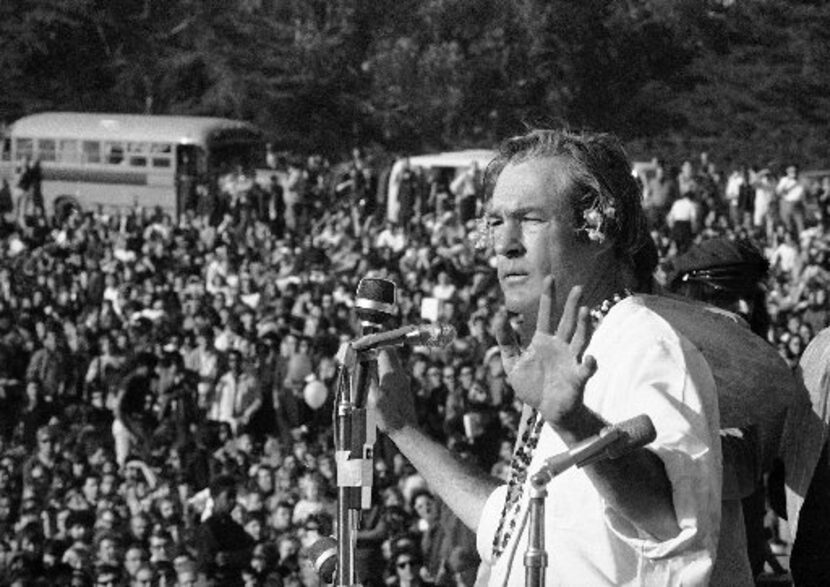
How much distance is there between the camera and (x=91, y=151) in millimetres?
34000

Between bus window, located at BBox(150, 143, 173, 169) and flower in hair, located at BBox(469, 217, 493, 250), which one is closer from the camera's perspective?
flower in hair, located at BBox(469, 217, 493, 250)

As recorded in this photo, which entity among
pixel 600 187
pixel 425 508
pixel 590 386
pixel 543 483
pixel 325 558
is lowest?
pixel 425 508

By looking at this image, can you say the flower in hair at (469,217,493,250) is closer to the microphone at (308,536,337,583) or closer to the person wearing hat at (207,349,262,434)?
the microphone at (308,536,337,583)

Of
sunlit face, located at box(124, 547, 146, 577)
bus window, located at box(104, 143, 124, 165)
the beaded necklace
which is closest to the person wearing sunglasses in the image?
sunlit face, located at box(124, 547, 146, 577)

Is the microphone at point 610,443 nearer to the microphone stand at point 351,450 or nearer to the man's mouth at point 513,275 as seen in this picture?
the man's mouth at point 513,275

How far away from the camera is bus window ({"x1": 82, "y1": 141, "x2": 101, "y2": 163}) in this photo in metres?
33.9

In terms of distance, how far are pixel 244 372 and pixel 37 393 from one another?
7.22 feet

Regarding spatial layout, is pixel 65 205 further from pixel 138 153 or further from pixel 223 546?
pixel 223 546

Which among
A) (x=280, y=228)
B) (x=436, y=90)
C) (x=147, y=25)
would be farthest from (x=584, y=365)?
(x=147, y=25)

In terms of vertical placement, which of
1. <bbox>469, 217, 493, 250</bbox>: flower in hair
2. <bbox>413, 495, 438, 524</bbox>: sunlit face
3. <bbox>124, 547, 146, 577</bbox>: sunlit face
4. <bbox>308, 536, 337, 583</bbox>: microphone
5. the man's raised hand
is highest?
<bbox>469, 217, 493, 250</bbox>: flower in hair

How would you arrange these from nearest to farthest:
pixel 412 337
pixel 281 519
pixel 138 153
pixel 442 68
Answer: pixel 412 337, pixel 281 519, pixel 442 68, pixel 138 153

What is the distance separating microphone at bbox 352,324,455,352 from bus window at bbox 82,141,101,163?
30.9 m

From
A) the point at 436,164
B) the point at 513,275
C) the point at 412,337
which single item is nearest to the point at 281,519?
the point at 412,337

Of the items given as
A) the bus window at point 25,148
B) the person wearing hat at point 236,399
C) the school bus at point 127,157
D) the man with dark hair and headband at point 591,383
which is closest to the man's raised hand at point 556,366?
the man with dark hair and headband at point 591,383
